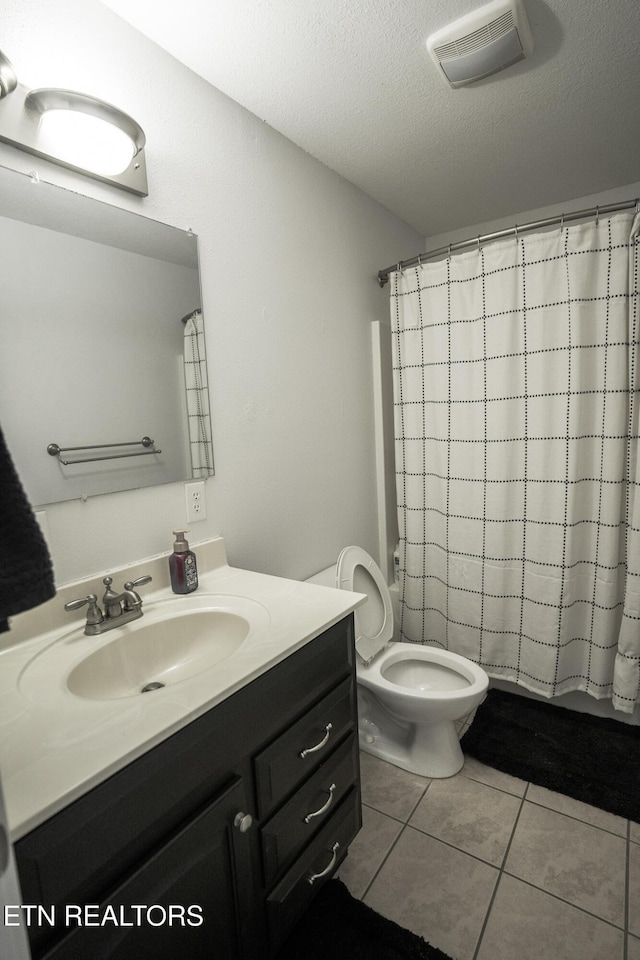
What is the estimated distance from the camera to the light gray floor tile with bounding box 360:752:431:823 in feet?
5.17

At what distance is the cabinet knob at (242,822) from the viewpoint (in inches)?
33.8

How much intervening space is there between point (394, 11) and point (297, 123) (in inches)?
19.0

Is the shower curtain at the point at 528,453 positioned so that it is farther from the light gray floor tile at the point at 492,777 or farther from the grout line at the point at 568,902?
the grout line at the point at 568,902

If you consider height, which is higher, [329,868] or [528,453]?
[528,453]

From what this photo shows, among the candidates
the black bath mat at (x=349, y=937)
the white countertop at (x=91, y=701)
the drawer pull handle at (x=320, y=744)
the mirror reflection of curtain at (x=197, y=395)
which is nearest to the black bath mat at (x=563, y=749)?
the black bath mat at (x=349, y=937)

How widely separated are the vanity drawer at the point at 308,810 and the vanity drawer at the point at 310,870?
0.11ft

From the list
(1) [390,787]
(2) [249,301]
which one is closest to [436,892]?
(1) [390,787]

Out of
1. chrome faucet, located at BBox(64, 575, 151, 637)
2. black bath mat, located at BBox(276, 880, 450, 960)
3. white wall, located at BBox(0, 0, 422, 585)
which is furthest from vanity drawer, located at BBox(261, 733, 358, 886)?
white wall, located at BBox(0, 0, 422, 585)

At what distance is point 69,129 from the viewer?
101cm

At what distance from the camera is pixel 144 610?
1.16m

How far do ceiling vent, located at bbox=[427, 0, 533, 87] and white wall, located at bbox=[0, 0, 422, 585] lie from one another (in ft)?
1.95

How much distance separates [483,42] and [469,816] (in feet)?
7.55

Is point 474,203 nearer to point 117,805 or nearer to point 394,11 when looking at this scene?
point 394,11

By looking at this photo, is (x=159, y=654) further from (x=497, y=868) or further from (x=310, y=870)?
(x=497, y=868)
